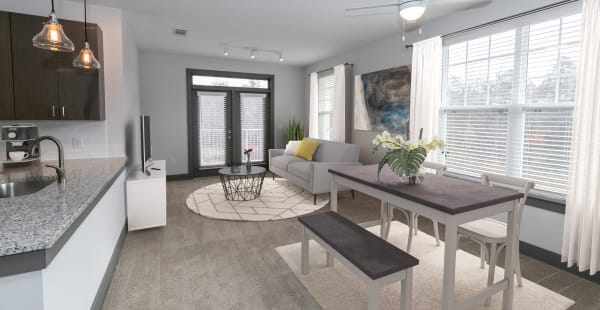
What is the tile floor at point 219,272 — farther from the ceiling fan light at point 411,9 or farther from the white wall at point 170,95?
the white wall at point 170,95

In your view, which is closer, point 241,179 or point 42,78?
point 42,78

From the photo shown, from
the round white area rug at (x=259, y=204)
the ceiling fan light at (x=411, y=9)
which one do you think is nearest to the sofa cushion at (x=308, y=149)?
the round white area rug at (x=259, y=204)

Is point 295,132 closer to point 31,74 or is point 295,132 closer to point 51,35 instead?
point 31,74

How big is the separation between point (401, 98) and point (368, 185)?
2435 millimetres

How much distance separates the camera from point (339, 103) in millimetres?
5379

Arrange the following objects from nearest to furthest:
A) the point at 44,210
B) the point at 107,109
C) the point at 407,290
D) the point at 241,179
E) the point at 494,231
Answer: the point at 44,210 < the point at 407,290 < the point at 494,231 < the point at 107,109 < the point at 241,179

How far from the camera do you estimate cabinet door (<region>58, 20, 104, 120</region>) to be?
2.79 metres

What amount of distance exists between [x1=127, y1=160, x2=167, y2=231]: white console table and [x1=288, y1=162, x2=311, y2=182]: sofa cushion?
198cm

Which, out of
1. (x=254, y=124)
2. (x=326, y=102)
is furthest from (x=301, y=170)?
(x=254, y=124)

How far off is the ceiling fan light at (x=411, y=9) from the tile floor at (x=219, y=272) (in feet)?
6.77

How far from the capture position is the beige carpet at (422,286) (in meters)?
2.02

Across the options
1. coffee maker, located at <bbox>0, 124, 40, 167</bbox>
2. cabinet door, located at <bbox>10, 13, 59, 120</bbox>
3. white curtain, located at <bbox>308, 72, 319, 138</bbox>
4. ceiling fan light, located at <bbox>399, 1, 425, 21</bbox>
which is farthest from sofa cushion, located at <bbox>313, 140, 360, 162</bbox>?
coffee maker, located at <bbox>0, 124, 40, 167</bbox>

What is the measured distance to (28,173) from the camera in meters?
2.23

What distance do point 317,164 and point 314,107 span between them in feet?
7.75
